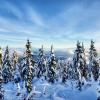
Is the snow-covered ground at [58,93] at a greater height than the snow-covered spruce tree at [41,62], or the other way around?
the snow-covered spruce tree at [41,62]

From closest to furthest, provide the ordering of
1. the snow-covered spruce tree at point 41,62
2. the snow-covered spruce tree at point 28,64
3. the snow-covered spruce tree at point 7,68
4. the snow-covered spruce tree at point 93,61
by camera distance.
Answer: the snow-covered spruce tree at point 28,64, the snow-covered spruce tree at point 93,61, the snow-covered spruce tree at point 7,68, the snow-covered spruce tree at point 41,62

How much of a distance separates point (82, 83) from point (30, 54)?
16454 mm

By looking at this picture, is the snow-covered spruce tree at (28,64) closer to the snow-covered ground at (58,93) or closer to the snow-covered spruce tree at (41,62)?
the snow-covered ground at (58,93)

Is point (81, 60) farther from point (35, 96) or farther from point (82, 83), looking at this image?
point (35, 96)

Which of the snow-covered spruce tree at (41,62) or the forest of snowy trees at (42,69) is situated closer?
the forest of snowy trees at (42,69)

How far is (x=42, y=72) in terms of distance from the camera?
92500 millimetres

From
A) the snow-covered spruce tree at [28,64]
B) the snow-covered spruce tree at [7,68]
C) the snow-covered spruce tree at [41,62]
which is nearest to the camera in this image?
the snow-covered spruce tree at [28,64]

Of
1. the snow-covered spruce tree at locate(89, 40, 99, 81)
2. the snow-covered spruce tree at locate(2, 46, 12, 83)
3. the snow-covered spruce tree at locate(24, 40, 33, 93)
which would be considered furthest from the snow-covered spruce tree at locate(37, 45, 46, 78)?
the snow-covered spruce tree at locate(24, 40, 33, 93)

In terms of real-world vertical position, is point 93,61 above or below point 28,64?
above

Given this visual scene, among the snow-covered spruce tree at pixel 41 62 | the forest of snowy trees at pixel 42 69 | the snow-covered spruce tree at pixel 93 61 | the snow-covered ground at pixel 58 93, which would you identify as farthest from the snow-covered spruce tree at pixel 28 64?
the snow-covered spruce tree at pixel 41 62

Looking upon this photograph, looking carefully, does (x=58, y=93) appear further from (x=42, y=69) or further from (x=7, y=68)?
(x=7, y=68)

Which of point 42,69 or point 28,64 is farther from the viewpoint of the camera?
point 42,69

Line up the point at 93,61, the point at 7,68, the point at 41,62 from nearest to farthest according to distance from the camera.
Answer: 1. the point at 93,61
2. the point at 7,68
3. the point at 41,62

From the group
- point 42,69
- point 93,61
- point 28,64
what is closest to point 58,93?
point 28,64
